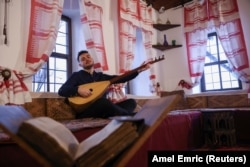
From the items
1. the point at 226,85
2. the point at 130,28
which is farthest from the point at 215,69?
the point at 130,28

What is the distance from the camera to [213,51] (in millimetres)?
4262

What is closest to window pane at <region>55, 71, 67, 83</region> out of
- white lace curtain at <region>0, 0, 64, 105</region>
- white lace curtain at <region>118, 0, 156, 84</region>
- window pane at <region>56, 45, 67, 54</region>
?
window pane at <region>56, 45, 67, 54</region>

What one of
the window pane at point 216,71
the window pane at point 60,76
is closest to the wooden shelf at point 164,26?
the window pane at point 216,71

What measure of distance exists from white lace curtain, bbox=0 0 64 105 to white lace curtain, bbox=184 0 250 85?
269cm

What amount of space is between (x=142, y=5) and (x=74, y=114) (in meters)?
2.45

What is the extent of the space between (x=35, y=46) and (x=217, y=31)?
10.3ft

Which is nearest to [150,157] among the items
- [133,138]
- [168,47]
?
[133,138]

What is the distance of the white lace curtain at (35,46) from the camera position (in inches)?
77.2

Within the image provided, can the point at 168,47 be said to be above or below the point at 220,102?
above

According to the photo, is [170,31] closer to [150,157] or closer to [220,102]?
[220,102]

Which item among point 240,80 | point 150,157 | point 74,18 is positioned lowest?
point 150,157

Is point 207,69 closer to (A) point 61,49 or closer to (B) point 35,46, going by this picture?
(A) point 61,49

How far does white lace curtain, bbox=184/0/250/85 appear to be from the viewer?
12.1ft

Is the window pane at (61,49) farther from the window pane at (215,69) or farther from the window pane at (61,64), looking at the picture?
the window pane at (215,69)
